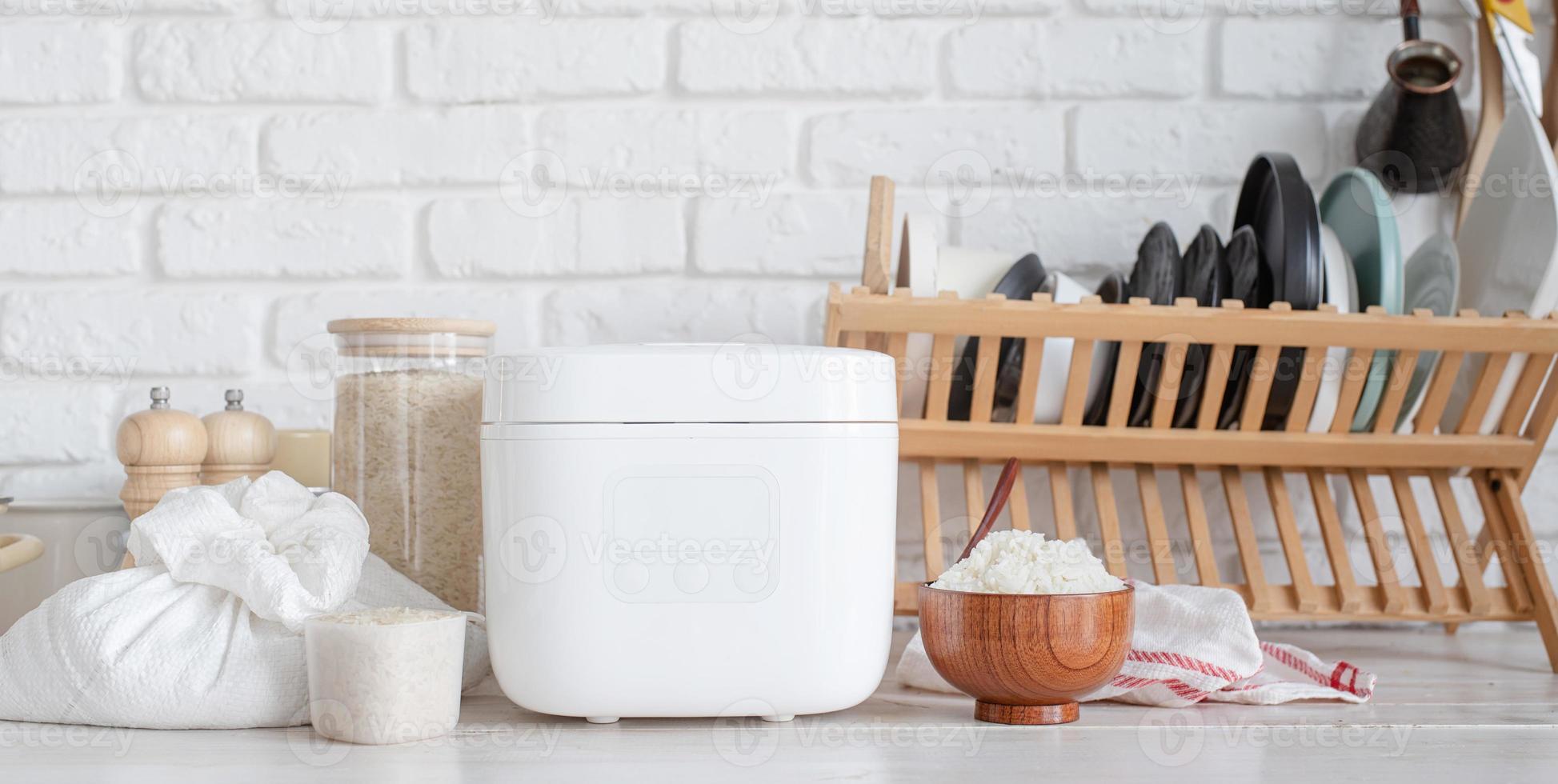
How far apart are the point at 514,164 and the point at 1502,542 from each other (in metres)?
0.92

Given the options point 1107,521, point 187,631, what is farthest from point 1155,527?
point 187,631

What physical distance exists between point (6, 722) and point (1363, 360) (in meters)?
0.95

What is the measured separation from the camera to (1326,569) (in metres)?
1.13

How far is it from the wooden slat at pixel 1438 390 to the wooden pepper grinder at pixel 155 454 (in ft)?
3.10

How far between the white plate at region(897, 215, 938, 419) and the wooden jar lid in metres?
0.32

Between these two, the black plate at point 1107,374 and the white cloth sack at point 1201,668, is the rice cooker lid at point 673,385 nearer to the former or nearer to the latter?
the white cloth sack at point 1201,668

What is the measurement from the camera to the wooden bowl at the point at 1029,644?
670mm

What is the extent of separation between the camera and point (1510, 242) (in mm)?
1014

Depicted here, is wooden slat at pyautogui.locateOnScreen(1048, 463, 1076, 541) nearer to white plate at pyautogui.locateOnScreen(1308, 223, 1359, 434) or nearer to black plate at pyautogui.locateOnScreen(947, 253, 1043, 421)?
black plate at pyautogui.locateOnScreen(947, 253, 1043, 421)

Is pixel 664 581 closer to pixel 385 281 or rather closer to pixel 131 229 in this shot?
pixel 385 281
